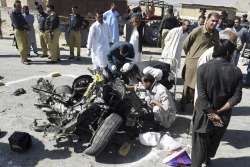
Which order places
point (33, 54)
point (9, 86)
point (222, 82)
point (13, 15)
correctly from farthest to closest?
point (33, 54) → point (13, 15) → point (9, 86) → point (222, 82)

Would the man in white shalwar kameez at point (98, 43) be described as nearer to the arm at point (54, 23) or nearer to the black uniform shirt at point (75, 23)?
the arm at point (54, 23)

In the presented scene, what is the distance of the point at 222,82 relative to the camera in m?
4.67

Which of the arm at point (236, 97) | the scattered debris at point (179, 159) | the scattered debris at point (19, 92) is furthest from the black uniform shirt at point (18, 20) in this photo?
the arm at point (236, 97)

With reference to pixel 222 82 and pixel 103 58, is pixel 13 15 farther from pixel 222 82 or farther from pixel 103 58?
pixel 222 82

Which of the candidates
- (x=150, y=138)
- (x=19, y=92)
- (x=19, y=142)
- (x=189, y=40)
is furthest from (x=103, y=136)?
(x=19, y=92)

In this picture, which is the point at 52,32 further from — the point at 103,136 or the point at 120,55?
the point at 103,136

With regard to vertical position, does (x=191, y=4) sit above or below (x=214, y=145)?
above

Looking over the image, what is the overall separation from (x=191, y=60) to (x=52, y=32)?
246 inches

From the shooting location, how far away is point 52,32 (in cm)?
1212

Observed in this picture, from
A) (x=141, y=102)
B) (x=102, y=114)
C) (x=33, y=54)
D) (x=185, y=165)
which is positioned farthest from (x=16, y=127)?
(x=33, y=54)

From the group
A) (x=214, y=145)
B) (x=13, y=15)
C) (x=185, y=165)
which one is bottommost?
(x=185, y=165)

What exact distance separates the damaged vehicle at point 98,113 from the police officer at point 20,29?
5387 millimetres

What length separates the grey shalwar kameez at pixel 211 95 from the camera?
4629mm

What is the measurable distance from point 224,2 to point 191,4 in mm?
3519
